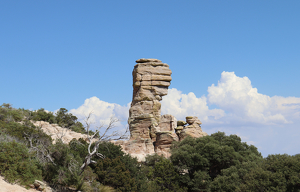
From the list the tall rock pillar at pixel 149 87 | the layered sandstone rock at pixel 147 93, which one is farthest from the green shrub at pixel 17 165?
the tall rock pillar at pixel 149 87

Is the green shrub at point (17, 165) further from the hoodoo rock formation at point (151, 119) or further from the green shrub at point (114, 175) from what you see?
the hoodoo rock formation at point (151, 119)

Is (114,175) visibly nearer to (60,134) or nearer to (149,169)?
(149,169)

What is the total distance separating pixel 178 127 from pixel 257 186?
56.4ft

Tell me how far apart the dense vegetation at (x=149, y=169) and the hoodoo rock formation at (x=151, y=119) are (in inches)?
125

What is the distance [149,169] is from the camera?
29.4 metres

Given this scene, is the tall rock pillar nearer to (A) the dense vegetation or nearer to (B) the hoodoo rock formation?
(B) the hoodoo rock formation

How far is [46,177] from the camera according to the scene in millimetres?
21656

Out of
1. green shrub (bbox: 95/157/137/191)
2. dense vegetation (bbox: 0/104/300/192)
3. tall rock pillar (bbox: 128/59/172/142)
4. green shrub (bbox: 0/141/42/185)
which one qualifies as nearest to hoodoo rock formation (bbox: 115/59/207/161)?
tall rock pillar (bbox: 128/59/172/142)

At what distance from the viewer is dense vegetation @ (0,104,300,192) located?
67.5ft

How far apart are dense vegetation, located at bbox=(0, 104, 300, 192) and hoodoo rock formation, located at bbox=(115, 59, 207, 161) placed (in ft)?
10.4

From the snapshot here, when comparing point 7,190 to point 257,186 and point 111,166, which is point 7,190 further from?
point 257,186

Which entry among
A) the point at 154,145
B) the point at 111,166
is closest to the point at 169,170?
the point at 111,166

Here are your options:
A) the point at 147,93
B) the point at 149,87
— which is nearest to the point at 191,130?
the point at 147,93

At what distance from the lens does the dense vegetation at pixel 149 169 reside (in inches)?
810
